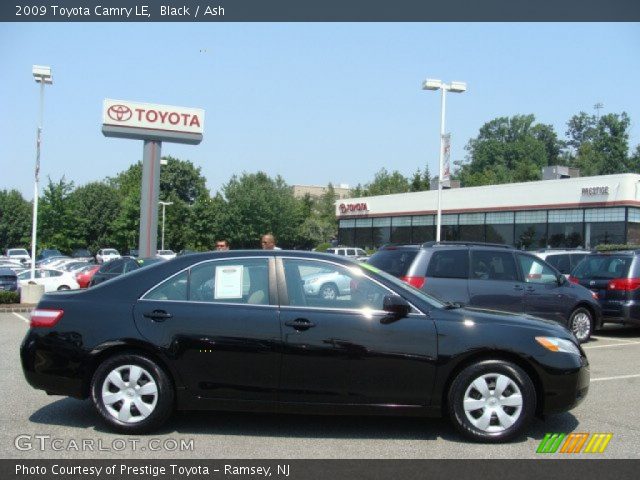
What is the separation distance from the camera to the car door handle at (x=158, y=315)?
558 cm

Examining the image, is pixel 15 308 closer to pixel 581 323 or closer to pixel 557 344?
pixel 581 323

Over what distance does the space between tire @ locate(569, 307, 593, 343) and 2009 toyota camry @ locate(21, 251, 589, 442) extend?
6165 millimetres

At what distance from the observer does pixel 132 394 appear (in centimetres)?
552

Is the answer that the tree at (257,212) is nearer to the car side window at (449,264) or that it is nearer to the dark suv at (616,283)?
the dark suv at (616,283)

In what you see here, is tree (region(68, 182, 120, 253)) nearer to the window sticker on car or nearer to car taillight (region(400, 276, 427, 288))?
car taillight (region(400, 276, 427, 288))

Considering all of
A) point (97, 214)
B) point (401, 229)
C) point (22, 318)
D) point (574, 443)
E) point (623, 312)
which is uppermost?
point (97, 214)

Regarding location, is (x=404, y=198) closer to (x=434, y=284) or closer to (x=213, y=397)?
(x=434, y=284)

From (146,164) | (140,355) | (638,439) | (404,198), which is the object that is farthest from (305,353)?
(404,198)

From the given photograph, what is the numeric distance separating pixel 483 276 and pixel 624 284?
4.10 meters

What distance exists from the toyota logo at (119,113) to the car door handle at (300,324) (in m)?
29.8

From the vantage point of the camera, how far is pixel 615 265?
13.1 meters

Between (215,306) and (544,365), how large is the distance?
2.80 metres

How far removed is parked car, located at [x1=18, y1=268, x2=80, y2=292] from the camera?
80.8ft

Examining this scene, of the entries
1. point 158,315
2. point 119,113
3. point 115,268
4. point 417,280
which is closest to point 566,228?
point 119,113
